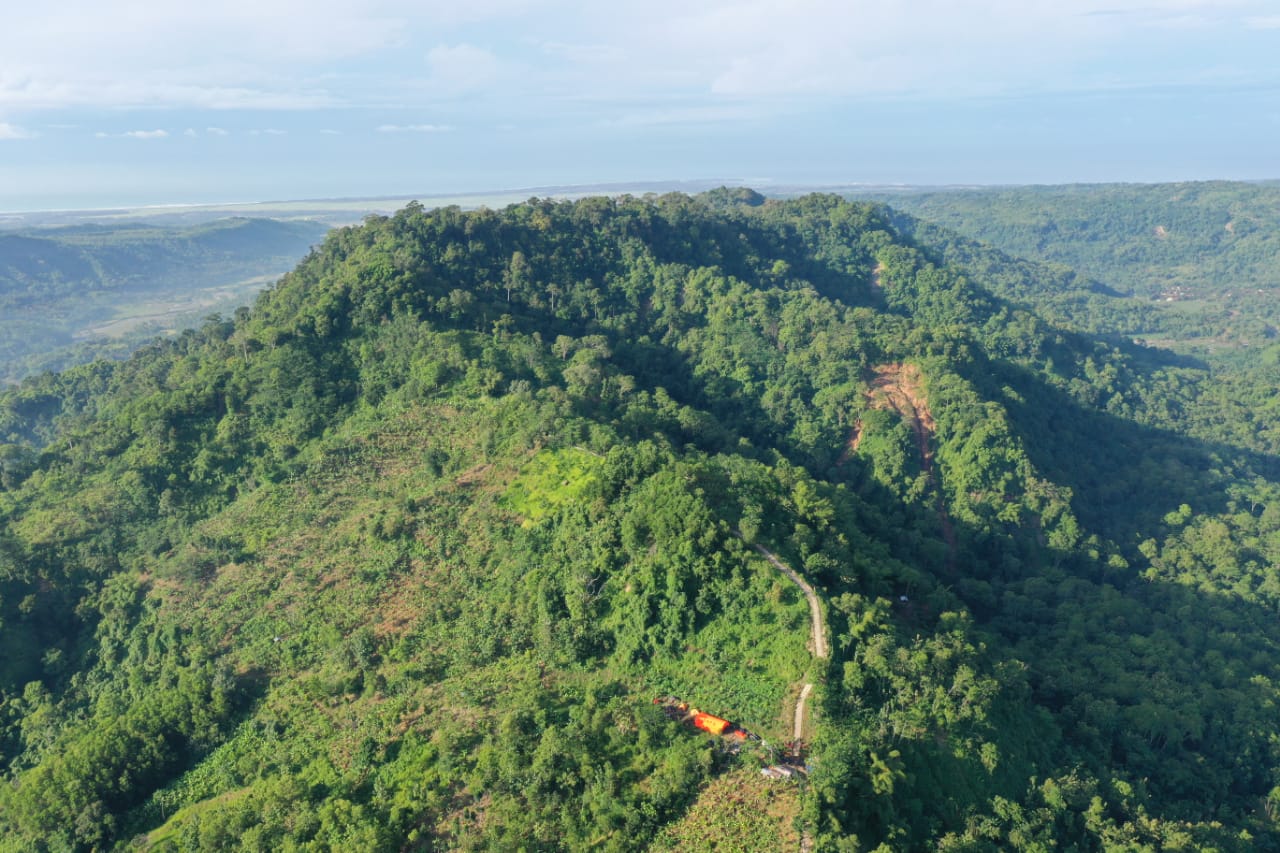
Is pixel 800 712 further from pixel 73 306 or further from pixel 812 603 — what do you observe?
pixel 73 306

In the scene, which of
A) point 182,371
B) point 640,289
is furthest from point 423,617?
point 640,289

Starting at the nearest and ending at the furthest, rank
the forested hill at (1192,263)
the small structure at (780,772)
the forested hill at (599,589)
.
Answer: the small structure at (780,772) → the forested hill at (599,589) → the forested hill at (1192,263)

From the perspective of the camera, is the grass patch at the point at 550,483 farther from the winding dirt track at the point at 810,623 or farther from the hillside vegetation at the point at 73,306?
the hillside vegetation at the point at 73,306

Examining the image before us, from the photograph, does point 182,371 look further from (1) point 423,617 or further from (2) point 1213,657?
(2) point 1213,657

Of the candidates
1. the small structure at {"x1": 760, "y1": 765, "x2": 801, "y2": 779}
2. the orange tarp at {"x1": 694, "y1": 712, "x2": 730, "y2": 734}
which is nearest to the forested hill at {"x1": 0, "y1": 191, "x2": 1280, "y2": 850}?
the orange tarp at {"x1": 694, "y1": 712, "x2": 730, "y2": 734}

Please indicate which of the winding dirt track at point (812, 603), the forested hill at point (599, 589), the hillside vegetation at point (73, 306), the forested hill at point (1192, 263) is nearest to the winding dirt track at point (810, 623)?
the winding dirt track at point (812, 603)

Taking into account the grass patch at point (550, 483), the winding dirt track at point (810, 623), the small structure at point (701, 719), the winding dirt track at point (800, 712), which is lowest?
the small structure at point (701, 719)

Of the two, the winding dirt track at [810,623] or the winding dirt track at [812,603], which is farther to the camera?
the winding dirt track at [812,603]

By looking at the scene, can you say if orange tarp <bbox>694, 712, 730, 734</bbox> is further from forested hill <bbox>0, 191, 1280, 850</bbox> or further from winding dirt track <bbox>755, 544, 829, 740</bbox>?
winding dirt track <bbox>755, 544, 829, 740</bbox>
